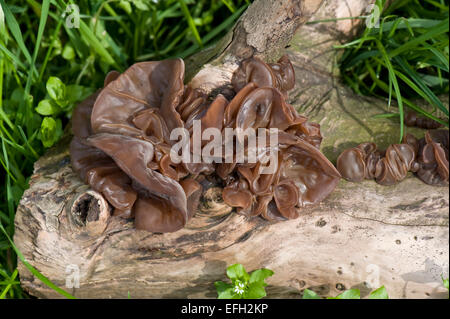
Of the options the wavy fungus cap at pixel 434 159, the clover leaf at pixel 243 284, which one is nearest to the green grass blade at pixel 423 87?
the wavy fungus cap at pixel 434 159

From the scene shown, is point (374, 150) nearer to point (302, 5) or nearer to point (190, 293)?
point (302, 5)

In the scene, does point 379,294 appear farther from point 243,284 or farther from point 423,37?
point 423,37

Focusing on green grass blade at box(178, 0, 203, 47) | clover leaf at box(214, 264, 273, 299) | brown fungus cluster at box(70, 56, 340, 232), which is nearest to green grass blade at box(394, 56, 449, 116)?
brown fungus cluster at box(70, 56, 340, 232)

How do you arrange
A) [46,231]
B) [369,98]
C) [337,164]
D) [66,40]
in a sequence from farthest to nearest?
1. [66,40]
2. [369,98]
3. [337,164]
4. [46,231]

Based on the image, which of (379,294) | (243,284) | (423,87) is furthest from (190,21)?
(379,294)

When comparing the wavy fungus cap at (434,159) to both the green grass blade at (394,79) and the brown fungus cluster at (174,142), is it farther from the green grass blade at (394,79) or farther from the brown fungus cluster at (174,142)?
the brown fungus cluster at (174,142)

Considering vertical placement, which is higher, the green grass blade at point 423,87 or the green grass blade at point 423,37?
the green grass blade at point 423,37

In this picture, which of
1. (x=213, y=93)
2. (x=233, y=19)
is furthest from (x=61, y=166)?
(x=233, y=19)
